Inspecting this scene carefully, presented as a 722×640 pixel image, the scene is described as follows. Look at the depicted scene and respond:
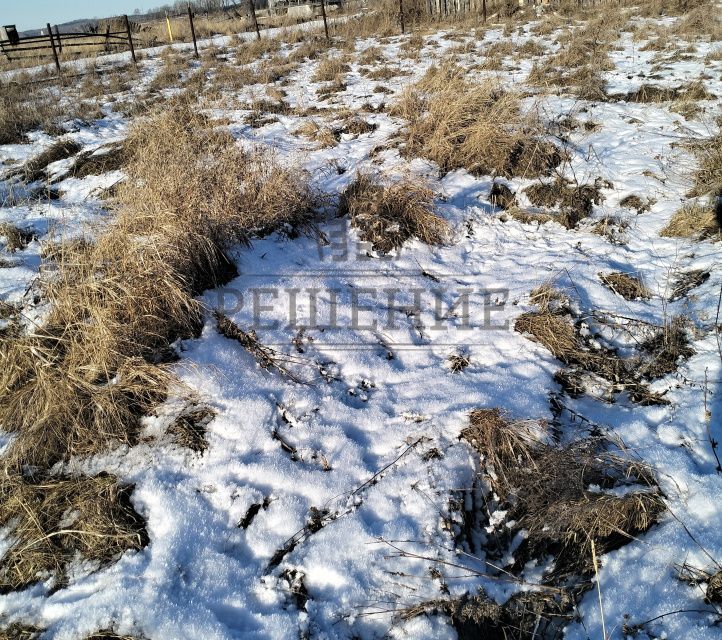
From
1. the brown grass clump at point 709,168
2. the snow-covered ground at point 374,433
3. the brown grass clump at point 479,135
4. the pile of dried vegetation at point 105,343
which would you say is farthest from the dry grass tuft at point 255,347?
the brown grass clump at point 709,168

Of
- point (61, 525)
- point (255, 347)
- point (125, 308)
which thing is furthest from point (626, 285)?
point (61, 525)

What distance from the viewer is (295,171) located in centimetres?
503

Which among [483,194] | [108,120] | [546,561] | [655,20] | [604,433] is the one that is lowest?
[546,561]

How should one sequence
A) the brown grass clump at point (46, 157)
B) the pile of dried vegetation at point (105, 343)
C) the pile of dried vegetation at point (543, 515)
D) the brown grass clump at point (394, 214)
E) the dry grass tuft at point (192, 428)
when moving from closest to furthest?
the pile of dried vegetation at point (543, 515) < the pile of dried vegetation at point (105, 343) < the dry grass tuft at point (192, 428) < the brown grass clump at point (394, 214) < the brown grass clump at point (46, 157)

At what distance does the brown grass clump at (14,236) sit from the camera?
445 cm

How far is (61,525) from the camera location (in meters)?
2.28

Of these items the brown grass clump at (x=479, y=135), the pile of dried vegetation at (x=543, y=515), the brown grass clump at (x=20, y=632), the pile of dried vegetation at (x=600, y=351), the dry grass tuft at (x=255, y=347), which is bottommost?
the pile of dried vegetation at (x=543, y=515)

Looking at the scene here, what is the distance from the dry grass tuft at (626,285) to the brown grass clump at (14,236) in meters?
5.38

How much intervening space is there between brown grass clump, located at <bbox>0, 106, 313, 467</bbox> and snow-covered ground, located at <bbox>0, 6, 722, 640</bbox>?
17cm

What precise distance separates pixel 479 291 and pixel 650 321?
130 centimetres

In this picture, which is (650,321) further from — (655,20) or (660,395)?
(655,20)

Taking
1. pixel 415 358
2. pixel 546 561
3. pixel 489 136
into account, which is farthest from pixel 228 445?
pixel 489 136

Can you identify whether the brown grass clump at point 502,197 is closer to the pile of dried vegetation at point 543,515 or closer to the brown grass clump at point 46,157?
the pile of dried vegetation at point 543,515

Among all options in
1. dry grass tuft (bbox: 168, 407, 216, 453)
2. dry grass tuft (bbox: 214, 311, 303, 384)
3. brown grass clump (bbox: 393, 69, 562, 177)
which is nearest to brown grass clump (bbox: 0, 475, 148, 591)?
dry grass tuft (bbox: 168, 407, 216, 453)
